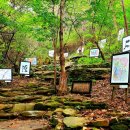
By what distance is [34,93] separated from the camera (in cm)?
1520

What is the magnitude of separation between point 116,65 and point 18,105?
169 inches

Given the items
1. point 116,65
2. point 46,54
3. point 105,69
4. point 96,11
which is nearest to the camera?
point 116,65

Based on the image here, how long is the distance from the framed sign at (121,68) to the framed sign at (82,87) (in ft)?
8.25

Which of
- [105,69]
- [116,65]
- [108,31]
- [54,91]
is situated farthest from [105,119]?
[108,31]

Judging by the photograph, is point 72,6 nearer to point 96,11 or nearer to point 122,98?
point 96,11

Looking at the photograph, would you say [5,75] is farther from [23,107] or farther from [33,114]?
[33,114]

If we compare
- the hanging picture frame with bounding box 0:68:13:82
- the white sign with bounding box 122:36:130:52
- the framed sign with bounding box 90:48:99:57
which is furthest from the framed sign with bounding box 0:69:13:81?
the white sign with bounding box 122:36:130:52

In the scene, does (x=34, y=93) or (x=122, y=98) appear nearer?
(x=122, y=98)

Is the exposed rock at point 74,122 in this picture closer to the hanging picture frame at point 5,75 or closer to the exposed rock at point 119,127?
the exposed rock at point 119,127

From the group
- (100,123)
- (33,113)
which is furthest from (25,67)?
(100,123)

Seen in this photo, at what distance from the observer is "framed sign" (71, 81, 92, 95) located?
1316 cm

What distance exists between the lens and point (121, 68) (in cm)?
1038

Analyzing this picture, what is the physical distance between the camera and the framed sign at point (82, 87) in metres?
13.2

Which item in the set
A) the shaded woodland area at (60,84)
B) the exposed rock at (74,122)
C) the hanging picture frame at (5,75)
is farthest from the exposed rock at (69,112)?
the hanging picture frame at (5,75)
